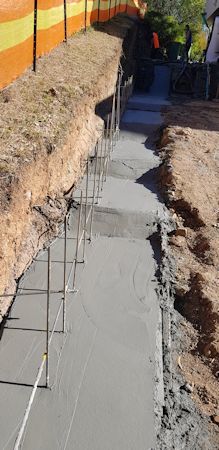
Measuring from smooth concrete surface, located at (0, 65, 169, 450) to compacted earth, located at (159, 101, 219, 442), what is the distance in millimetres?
502

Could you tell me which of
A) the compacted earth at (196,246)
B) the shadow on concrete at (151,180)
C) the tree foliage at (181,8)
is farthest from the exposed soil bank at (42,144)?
the tree foliage at (181,8)

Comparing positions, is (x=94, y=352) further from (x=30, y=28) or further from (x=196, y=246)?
(x=30, y=28)

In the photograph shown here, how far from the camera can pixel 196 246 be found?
8688 millimetres

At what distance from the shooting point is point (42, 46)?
11.0 m

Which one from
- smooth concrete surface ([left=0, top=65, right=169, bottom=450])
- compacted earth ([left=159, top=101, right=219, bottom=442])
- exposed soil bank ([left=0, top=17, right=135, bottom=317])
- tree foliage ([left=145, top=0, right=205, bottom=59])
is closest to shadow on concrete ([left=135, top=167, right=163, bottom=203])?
compacted earth ([left=159, top=101, right=219, bottom=442])

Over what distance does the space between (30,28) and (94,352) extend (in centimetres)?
703

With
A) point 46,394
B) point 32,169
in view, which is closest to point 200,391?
point 46,394

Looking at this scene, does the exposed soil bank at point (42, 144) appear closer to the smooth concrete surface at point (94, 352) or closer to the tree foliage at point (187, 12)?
the smooth concrete surface at point (94, 352)

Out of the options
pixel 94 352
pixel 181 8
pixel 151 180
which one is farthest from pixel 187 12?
pixel 94 352

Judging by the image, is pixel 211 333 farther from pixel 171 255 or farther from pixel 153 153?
pixel 153 153

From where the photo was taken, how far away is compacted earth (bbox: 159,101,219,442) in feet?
19.6

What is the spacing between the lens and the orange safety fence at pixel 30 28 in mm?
8320

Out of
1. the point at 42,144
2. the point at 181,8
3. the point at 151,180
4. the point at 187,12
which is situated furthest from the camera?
the point at 187,12

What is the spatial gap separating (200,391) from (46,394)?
1.92 meters
